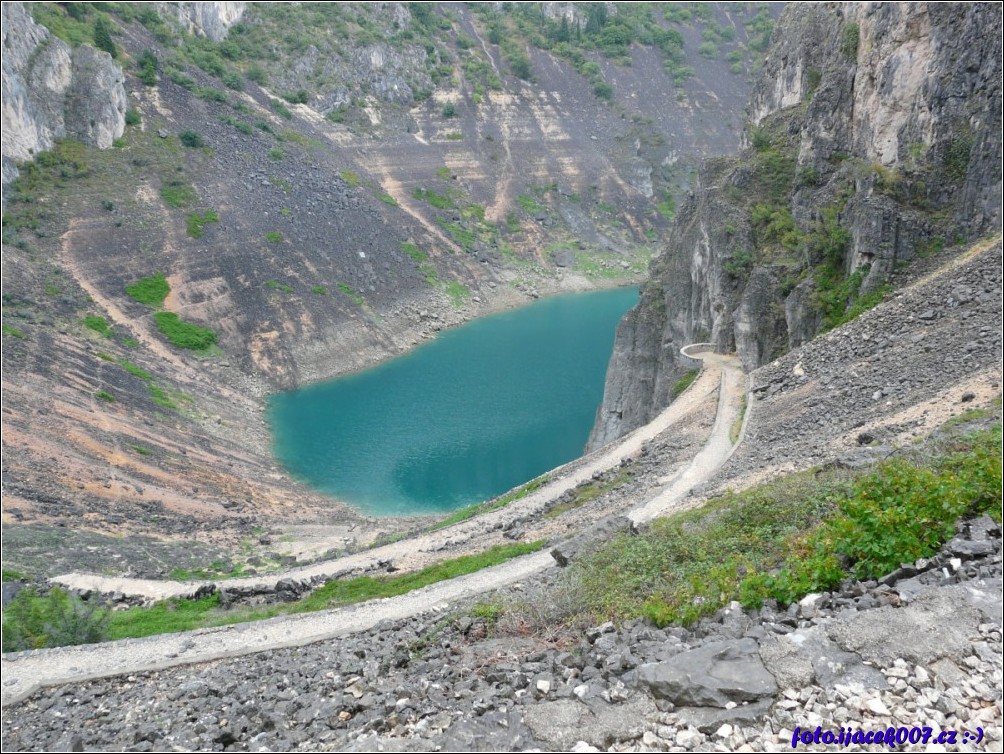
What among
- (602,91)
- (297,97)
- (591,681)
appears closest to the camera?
(591,681)

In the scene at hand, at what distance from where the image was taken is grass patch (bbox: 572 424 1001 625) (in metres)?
10.9

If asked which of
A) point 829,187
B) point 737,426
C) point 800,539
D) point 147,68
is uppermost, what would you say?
point 147,68

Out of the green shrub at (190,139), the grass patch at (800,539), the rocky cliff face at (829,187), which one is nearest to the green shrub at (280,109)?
the green shrub at (190,139)

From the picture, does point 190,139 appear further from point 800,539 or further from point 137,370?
point 800,539

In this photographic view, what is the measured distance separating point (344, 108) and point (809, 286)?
267ft

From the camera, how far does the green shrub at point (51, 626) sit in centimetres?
1978

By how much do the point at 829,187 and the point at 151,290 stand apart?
174ft

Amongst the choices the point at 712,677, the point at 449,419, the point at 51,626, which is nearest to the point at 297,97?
the point at 449,419

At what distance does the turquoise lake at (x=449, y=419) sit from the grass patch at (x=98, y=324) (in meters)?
13.2

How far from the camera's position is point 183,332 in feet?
209

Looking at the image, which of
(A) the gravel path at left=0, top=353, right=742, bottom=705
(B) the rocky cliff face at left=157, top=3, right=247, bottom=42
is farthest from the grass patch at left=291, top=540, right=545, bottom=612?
(B) the rocky cliff face at left=157, top=3, right=247, bottom=42

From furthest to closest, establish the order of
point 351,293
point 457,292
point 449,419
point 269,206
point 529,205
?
point 529,205
point 457,292
point 269,206
point 351,293
point 449,419

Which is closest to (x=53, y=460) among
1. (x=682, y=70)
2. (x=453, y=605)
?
(x=453, y=605)

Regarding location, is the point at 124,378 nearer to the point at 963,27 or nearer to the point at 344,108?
the point at 963,27
